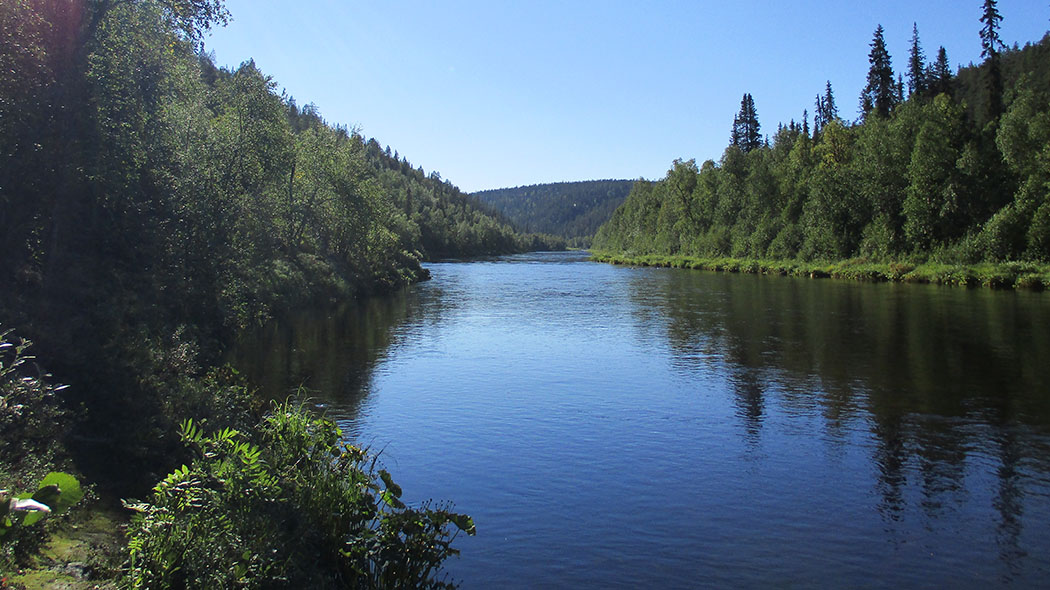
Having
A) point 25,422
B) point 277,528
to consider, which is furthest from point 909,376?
point 25,422

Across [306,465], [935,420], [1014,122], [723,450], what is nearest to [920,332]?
[935,420]

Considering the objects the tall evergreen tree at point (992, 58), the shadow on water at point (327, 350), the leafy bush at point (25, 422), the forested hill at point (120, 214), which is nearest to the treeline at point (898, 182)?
the tall evergreen tree at point (992, 58)

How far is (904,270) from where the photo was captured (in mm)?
58906

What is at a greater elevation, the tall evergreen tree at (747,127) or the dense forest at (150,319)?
the tall evergreen tree at (747,127)

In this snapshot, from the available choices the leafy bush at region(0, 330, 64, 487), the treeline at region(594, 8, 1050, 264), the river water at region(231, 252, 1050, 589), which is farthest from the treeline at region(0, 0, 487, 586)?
the treeline at region(594, 8, 1050, 264)

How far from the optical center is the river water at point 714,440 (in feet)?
31.3

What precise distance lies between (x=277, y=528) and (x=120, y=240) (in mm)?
12762

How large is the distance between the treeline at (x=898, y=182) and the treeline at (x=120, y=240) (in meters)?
54.1

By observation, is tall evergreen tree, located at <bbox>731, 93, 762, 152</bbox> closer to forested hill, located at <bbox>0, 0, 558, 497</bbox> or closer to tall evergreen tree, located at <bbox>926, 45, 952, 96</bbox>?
tall evergreen tree, located at <bbox>926, 45, 952, 96</bbox>

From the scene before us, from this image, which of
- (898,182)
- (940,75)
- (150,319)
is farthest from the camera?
(940,75)

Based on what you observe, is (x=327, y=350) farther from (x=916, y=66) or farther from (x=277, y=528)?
(x=916, y=66)

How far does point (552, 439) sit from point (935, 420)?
8912mm

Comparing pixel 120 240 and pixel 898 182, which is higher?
pixel 898 182

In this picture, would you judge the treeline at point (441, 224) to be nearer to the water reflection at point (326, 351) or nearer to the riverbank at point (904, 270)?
the riverbank at point (904, 270)
